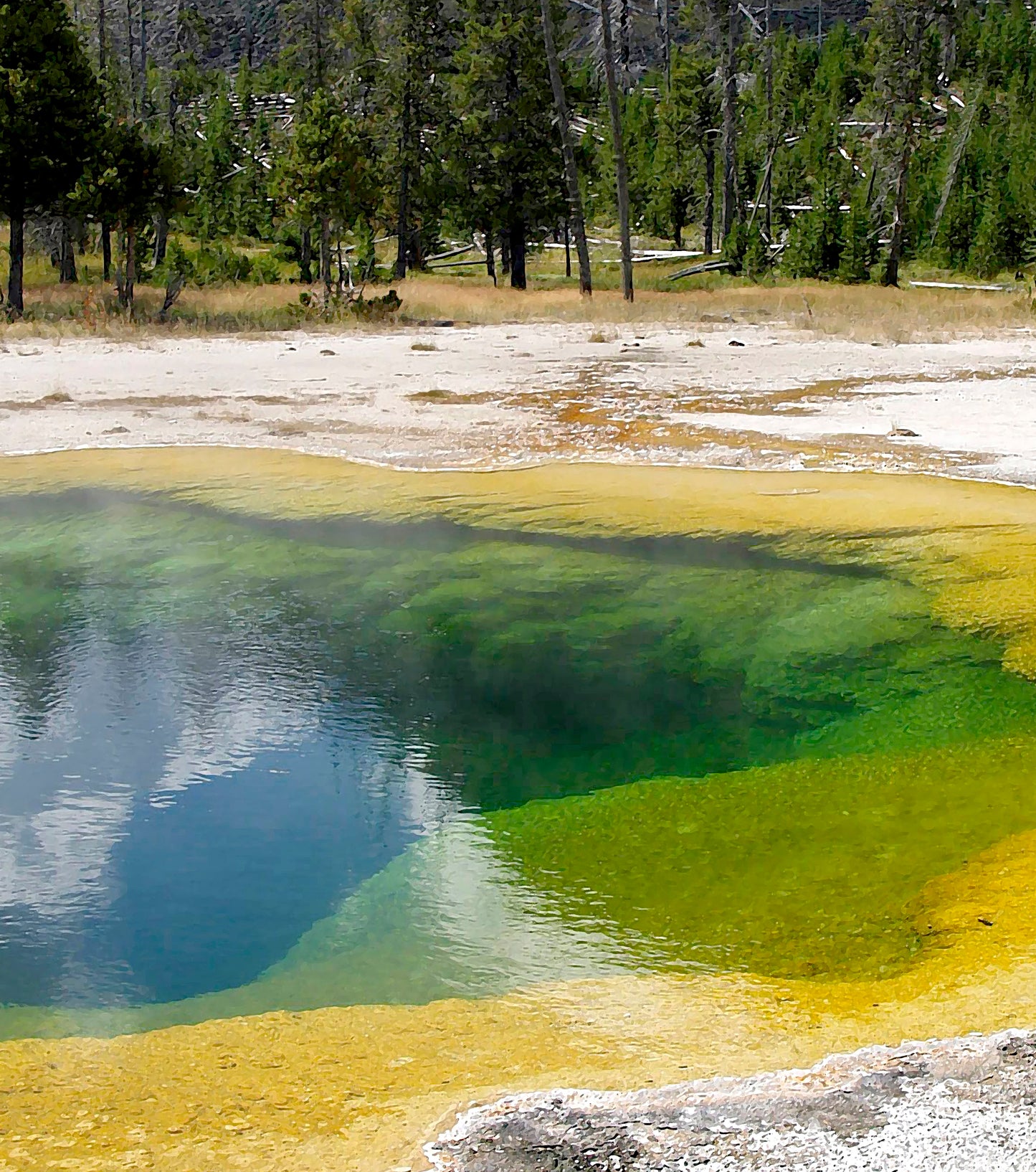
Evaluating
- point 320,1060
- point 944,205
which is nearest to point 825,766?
point 320,1060

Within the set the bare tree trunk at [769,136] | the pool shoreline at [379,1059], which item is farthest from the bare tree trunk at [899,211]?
the pool shoreline at [379,1059]

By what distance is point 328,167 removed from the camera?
23.4m

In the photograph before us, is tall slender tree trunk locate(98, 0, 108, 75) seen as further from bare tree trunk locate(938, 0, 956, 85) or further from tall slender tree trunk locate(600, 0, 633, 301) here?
bare tree trunk locate(938, 0, 956, 85)

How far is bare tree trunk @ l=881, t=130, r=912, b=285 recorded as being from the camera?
29.6 metres

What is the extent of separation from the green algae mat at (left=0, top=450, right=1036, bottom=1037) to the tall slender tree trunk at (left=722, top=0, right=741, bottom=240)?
2817 centimetres

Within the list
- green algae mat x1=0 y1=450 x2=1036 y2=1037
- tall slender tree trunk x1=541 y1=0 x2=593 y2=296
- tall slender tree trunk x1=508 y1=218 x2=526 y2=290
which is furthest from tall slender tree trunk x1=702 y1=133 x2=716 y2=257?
green algae mat x1=0 y1=450 x2=1036 y2=1037

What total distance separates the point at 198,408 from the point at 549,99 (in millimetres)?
22329

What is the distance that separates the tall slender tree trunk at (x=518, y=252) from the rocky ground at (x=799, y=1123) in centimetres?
3110

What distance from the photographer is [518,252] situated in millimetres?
32969

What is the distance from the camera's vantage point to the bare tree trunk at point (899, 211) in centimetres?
2960

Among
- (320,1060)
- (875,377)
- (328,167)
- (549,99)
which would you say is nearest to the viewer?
(320,1060)

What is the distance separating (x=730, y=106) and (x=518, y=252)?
7.61m

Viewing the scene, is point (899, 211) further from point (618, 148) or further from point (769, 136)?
point (769, 136)

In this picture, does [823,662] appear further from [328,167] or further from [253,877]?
[328,167]
